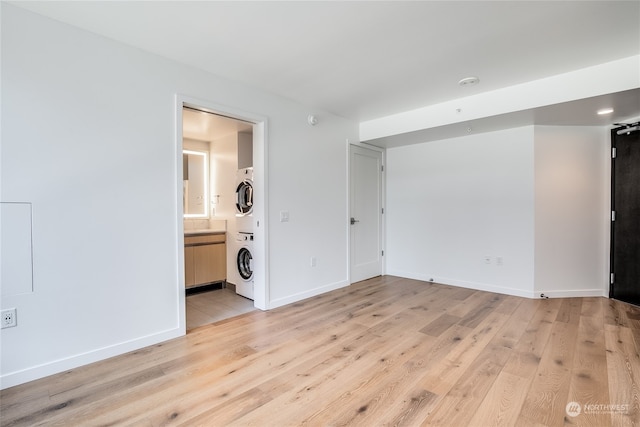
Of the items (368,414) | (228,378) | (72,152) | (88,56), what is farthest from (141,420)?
(88,56)

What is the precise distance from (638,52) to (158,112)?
4115 mm

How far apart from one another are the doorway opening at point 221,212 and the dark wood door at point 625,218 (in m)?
4.37

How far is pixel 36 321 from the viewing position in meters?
2.10

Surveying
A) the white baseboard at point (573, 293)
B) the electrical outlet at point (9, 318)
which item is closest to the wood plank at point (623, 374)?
the white baseboard at point (573, 293)

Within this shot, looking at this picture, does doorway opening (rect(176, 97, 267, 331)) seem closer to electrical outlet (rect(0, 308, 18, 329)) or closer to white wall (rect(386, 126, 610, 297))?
electrical outlet (rect(0, 308, 18, 329))

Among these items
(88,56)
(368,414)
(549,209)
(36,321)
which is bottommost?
(368,414)

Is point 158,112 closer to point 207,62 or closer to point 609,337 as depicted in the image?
point 207,62

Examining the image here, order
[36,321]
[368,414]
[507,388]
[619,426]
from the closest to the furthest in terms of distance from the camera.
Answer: [619,426], [368,414], [507,388], [36,321]

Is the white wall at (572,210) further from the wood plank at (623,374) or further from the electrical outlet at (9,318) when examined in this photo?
the electrical outlet at (9,318)

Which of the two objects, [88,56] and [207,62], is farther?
[207,62]
